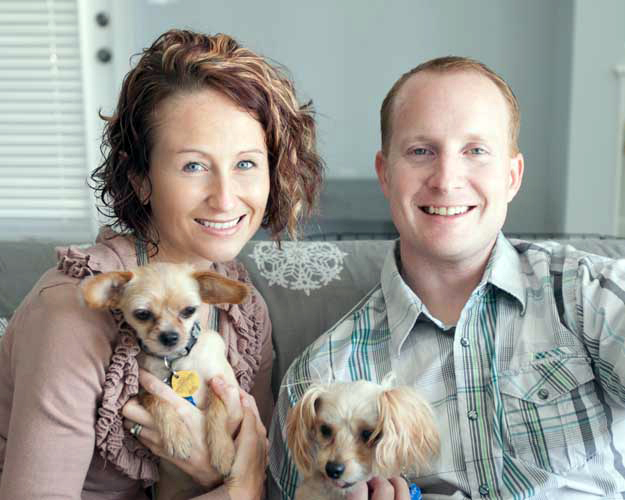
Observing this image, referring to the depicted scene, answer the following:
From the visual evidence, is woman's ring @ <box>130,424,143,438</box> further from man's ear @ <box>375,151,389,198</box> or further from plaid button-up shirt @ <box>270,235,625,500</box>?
man's ear @ <box>375,151,389,198</box>

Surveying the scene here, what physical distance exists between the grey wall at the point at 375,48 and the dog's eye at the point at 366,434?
3.28m

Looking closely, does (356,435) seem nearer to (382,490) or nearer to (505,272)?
(382,490)

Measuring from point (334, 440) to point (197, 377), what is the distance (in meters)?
0.30

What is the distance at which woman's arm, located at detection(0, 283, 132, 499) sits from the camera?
47.5 inches

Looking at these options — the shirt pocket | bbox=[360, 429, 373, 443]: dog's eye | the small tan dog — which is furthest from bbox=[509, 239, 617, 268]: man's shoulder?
bbox=[360, 429, 373, 443]: dog's eye

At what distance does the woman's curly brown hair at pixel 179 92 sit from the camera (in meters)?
1.38

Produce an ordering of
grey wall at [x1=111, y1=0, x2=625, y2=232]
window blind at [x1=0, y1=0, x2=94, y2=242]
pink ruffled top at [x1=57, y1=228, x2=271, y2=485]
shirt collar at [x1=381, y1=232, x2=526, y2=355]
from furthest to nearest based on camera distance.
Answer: grey wall at [x1=111, y1=0, x2=625, y2=232] → window blind at [x1=0, y1=0, x2=94, y2=242] → shirt collar at [x1=381, y1=232, x2=526, y2=355] → pink ruffled top at [x1=57, y1=228, x2=271, y2=485]

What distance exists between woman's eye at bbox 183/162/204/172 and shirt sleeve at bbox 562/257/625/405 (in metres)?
0.78

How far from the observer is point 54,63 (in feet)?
13.5

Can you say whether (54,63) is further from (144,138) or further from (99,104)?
(144,138)

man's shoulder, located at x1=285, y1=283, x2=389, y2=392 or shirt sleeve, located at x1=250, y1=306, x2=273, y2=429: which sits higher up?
man's shoulder, located at x1=285, y1=283, x2=389, y2=392

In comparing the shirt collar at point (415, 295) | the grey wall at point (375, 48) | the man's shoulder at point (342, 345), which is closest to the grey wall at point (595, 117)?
the grey wall at point (375, 48)

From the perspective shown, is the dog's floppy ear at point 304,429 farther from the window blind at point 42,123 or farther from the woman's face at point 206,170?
the window blind at point 42,123

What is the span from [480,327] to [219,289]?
562 millimetres
